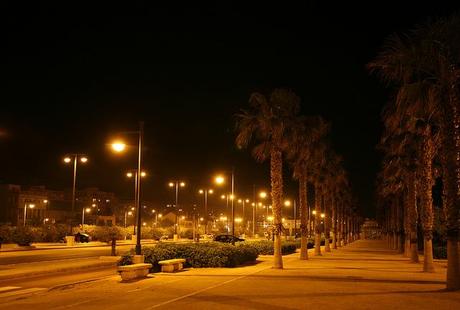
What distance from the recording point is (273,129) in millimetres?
28328

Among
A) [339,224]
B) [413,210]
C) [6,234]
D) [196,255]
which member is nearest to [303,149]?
[413,210]

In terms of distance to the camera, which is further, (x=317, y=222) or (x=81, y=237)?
(x=81, y=237)

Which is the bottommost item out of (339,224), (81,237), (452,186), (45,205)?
(81,237)

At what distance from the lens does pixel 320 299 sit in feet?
50.0

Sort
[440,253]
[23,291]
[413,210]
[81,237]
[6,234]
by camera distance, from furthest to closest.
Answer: [81,237] → [6,234] → [440,253] → [413,210] → [23,291]

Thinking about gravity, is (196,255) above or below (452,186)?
below

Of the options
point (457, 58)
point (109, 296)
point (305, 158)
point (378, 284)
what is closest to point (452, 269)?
point (378, 284)

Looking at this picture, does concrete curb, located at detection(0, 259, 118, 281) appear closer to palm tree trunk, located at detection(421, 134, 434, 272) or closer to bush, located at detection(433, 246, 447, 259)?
palm tree trunk, located at detection(421, 134, 434, 272)

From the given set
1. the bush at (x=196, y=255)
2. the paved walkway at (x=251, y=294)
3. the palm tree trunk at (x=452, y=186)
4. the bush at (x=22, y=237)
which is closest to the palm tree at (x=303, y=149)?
the bush at (x=196, y=255)

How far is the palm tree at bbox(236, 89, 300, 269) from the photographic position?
1113 inches

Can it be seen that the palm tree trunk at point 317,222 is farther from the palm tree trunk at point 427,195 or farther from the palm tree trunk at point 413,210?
the palm tree trunk at point 427,195

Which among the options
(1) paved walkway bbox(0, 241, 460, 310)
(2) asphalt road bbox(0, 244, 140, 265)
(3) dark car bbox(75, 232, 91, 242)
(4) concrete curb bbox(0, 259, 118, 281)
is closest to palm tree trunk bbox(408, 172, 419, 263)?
(1) paved walkway bbox(0, 241, 460, 310)

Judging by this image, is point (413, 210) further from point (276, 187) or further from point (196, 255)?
point (196, 255)

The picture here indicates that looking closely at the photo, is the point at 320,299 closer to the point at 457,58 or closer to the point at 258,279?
the point at 258,279
